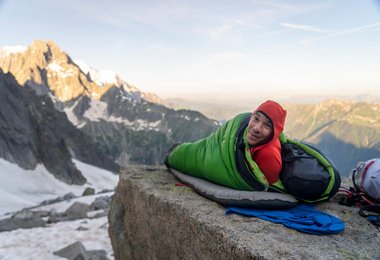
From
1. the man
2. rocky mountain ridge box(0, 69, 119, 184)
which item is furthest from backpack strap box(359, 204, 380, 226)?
rocky mountain ridge box(0, 69, 119, 184)

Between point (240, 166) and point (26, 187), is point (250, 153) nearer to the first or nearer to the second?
point (240, 166)

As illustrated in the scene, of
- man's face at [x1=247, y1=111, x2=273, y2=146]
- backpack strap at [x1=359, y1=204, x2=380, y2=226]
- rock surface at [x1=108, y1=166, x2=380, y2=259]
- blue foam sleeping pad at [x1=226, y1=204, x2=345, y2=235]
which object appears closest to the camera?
rock surface at [x1=108, y1=166, x2=380, y2=259]

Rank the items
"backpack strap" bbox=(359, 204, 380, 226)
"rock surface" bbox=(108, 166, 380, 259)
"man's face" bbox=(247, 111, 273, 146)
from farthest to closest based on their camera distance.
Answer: "man's face" bbox=(247, 111, 273, 146)
"backpack strap" bbox=(359, 204, 380, 226)
"rock surface" bbox=(108, 166, 380, 259)

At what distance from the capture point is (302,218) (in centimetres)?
361

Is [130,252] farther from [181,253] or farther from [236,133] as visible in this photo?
[236,133]

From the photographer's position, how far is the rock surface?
2889 mm

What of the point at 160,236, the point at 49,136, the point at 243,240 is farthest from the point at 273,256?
the point at 49,136

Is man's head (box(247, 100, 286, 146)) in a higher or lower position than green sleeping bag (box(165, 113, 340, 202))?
higher

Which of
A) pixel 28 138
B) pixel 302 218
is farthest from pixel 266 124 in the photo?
pixel 28 138

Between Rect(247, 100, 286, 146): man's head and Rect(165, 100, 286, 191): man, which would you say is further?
Rect(247, 100, 286, 146): man's head

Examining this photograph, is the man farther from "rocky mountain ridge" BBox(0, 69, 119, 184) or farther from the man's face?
"rocky mountain ridge" BBox(0, 69, 119, 184)

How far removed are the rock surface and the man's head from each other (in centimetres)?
92

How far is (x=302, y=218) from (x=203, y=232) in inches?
40.5

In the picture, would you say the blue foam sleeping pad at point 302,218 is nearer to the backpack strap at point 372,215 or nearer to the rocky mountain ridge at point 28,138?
the backpack strap at point 372,215
